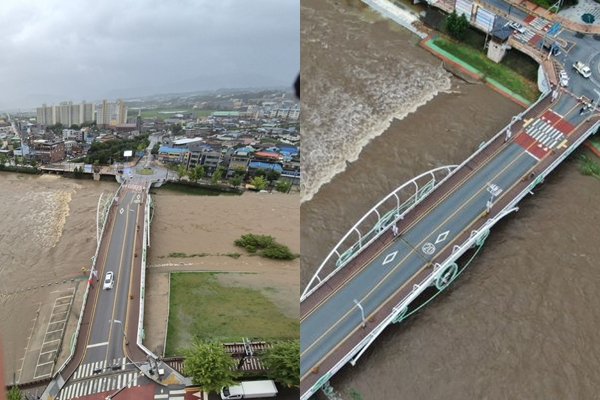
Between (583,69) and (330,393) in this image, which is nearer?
(330,393)

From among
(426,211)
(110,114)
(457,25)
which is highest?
(457,25)

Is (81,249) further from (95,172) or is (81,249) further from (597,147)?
(597,147)

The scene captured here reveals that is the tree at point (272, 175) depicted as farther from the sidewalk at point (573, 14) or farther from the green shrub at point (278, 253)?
the sidewalk at point (573, 14)

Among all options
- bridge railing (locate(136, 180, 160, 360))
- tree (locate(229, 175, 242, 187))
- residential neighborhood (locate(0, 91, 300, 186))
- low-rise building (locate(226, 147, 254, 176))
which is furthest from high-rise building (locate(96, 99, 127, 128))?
bridge railing (locate(136, 180, 160, 360))

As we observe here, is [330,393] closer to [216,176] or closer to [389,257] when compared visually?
[389,257]

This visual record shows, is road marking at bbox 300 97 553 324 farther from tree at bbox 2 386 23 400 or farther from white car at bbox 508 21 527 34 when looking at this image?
tree at bbox 2 386 23 400

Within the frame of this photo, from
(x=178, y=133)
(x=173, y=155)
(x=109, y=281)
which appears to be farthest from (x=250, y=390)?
(x=178, y=133)
